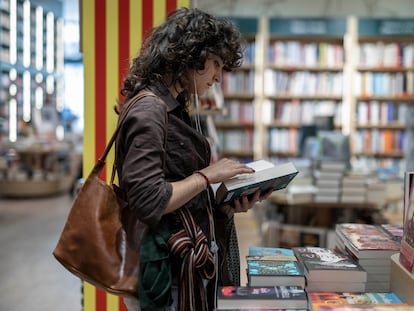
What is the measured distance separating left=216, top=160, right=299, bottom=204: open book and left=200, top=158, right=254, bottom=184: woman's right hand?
53 millimetres

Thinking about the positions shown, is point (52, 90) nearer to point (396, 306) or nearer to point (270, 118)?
point (270, 118)

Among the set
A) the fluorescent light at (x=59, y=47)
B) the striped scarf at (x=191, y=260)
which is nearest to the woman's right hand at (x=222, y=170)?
the striped scarf at (x=191, y=260)

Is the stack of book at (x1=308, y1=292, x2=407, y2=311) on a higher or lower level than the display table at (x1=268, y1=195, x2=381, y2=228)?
higher

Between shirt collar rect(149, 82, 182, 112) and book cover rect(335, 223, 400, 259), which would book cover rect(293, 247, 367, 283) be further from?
shirt collar rect(149, 82, 182, 112)

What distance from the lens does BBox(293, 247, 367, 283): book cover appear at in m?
1.50

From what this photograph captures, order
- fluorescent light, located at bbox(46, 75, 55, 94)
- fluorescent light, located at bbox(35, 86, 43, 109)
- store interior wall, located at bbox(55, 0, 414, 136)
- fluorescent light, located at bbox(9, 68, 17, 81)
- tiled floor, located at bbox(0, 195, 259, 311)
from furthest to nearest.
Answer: fluorescent light, located at bbox(46, 75, 55, 94), fluorescent light, located at bbox(35, 86, 43, 109), fluorescent light, located at bbox(9, 68, 17, 81), store interior wall, located at bbox(55, 0, 414, 136), tiled floor, located at bbox(0, 195, 259, 311)

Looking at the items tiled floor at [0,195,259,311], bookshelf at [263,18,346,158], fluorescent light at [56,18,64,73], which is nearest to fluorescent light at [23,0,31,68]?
fluorescent light at [56,18,64,73]

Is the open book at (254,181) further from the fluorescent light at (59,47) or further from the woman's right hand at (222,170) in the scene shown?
the fluorescent light at (59,47)

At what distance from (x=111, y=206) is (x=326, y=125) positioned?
153 inches

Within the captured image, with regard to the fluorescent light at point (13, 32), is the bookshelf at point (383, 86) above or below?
below

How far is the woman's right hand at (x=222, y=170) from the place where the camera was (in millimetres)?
1382

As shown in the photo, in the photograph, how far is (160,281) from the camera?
1.35m

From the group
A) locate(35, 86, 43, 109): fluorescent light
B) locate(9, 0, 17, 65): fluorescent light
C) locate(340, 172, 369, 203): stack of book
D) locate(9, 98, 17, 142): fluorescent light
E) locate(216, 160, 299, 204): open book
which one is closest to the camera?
locate(216, 160, 299, 204): open book

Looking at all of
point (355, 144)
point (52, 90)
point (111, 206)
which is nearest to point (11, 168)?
point (52, 90)
